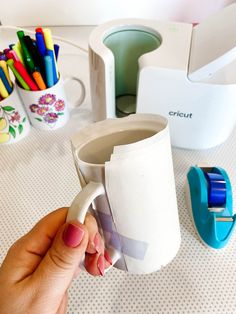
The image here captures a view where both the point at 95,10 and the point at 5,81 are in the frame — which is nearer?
the point at 5,81

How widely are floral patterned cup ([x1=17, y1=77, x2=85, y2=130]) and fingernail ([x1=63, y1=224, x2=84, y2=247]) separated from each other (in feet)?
0.78

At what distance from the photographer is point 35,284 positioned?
0.69 feet

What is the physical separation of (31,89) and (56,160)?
0.34 ft

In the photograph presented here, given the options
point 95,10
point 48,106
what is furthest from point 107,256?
point 95,10

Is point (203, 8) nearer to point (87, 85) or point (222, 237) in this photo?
point (87, 85)

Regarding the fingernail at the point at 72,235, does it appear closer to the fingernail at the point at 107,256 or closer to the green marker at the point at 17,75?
the fingernail at the point at 107,256

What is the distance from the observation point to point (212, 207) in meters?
0.32

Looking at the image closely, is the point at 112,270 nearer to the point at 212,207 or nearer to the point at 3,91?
the point at 212,207

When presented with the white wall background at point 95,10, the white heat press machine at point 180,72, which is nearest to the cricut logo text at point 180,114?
the white heat press machine at point 180,72

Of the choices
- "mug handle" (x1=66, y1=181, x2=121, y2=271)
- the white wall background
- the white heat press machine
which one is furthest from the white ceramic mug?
the white wall background

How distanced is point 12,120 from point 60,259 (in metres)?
0.25

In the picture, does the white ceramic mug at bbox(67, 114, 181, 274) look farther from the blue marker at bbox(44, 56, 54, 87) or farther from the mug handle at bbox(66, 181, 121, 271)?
the blue marker at bbox(44, 56, 54, 87)

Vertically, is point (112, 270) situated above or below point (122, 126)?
below

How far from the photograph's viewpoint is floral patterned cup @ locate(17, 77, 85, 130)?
388 mm
